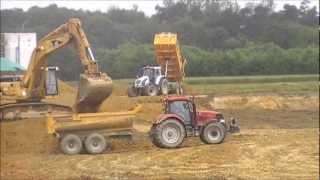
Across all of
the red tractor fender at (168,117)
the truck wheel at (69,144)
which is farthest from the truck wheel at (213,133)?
the truck wheel at (69,144)

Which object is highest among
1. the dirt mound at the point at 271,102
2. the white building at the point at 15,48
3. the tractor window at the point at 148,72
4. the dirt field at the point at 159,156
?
the white building at the point at 15,48

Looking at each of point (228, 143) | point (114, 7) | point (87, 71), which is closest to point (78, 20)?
point (87, 71)

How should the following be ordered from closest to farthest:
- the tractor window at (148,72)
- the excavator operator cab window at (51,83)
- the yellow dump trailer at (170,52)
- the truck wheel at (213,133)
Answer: the yellow dump trailer at (170,52), the truck wheel at (213,133), the tractor window at (148,72), the excavator operator cab window at (51,83)

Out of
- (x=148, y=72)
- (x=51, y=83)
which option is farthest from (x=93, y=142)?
(x=51, y=83)

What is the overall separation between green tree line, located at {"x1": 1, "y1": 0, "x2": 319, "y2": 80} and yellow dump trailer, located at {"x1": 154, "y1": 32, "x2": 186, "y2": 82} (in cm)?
21

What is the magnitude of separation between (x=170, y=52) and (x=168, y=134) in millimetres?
4292

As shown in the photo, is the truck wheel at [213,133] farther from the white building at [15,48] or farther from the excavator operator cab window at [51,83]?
the white building at [15,48]

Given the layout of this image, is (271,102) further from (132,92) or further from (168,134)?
(168,134)

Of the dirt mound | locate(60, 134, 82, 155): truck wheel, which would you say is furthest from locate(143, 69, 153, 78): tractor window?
the dirt mound

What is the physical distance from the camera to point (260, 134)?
865 inches

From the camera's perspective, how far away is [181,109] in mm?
18203

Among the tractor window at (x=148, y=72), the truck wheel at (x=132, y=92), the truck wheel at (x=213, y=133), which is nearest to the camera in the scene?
the truck wheel at (x=213, y=133)

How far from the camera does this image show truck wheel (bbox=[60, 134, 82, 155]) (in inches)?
737

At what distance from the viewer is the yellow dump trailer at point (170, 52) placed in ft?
47.1
